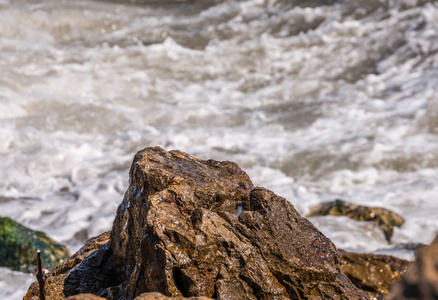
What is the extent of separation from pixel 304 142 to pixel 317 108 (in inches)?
60.1

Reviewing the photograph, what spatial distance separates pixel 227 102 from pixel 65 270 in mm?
8490

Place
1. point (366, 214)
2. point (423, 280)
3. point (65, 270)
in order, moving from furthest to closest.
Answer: point (366, 214), point (65, 270), point (423, 280)

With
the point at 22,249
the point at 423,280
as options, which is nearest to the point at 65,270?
the point at 423,280

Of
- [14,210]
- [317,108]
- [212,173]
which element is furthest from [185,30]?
[212,173]

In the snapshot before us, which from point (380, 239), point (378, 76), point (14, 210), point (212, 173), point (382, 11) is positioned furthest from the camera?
point (382, 11)

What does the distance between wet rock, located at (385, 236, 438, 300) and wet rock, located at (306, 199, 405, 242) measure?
568cm

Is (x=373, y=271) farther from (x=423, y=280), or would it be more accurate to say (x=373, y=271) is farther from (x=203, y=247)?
(x=423, y=280)

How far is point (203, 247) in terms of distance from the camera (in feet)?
7.16

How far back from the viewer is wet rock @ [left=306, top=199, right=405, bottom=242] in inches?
254

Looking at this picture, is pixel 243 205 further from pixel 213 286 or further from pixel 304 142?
pixel 304 142

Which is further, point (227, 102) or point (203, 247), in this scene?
point (227, 102)

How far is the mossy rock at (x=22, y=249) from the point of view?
15.9ft

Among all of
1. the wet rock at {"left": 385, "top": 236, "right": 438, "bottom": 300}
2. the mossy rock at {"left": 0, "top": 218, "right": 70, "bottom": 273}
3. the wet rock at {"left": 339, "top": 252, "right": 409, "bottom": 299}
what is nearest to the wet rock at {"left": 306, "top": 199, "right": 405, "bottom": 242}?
the wet rock at {"left": 339, "top": 252, "right": 409, "bottom": 299}

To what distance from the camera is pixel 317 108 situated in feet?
34.8
